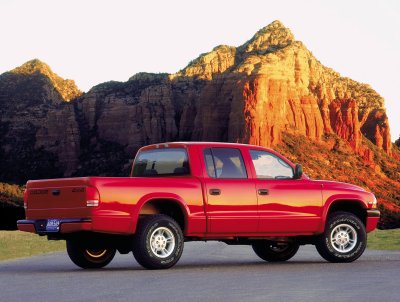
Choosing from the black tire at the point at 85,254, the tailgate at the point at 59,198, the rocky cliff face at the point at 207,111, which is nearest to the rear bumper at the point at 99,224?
the tailgate at the point at 59,198

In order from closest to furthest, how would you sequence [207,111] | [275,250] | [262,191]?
[262,191] < [275,250] < [207,111]

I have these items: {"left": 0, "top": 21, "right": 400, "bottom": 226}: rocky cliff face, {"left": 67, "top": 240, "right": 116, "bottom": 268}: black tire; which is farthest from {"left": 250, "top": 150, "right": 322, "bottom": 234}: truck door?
{"left": 0, "top": 21, "right": 400, "bottom": 226}: rocky cliff face

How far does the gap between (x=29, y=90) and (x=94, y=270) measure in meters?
156

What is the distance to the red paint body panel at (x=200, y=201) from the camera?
1370cm

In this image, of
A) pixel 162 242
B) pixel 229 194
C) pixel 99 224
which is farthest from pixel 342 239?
pixel 99 224

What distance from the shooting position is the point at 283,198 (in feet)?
50.0

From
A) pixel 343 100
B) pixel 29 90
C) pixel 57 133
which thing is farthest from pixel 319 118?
pixel 29 90

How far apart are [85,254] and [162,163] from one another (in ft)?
6.30

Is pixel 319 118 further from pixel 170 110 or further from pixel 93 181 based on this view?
pixel 93 181

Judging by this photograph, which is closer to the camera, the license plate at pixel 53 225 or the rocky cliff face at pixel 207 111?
the license plate at pixel 53 225

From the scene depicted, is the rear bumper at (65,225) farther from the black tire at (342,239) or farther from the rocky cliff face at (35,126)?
the rocky cliff face at (35,126)

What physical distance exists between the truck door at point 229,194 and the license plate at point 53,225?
2301 millimetres

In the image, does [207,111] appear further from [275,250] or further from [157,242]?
[157,242]

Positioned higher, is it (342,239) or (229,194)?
(229,194)
